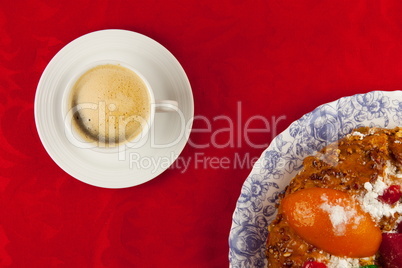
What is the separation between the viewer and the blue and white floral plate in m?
1.65

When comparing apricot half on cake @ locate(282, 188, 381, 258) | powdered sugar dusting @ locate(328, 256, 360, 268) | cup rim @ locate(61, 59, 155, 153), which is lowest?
powdered sugar dusting @ locate(328, 256, 360, 268)

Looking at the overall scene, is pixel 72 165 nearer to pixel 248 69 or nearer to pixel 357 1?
pixel 248 69

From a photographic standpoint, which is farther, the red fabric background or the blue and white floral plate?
the red fabric background

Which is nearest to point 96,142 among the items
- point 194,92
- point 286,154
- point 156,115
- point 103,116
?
point 103,116

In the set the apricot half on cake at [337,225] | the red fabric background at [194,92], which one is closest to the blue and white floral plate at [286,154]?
the red fabric background at [194,92]

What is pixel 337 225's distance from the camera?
134 centimetres

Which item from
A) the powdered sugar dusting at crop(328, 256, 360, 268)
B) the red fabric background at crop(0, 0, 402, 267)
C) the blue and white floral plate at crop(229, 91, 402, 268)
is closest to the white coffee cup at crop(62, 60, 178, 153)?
the red fabric background at crop(0, 0, 402, 267)

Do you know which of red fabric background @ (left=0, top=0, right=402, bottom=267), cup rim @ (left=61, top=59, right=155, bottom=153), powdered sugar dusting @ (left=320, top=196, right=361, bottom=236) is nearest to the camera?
powdered sugar dusting @ (left=320, top=196, right=361, bottom=236)

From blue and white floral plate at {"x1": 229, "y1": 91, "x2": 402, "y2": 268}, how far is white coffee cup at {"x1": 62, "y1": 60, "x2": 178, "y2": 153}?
39 centimetres

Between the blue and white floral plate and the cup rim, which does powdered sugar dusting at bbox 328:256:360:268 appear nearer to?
the blue and white floral plate

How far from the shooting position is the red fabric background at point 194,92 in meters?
1.76

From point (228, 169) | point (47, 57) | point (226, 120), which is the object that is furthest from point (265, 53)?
point (47, 57)

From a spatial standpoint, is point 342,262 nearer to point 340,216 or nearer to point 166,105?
point 340,216

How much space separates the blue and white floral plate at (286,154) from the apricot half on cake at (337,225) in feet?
0.95
